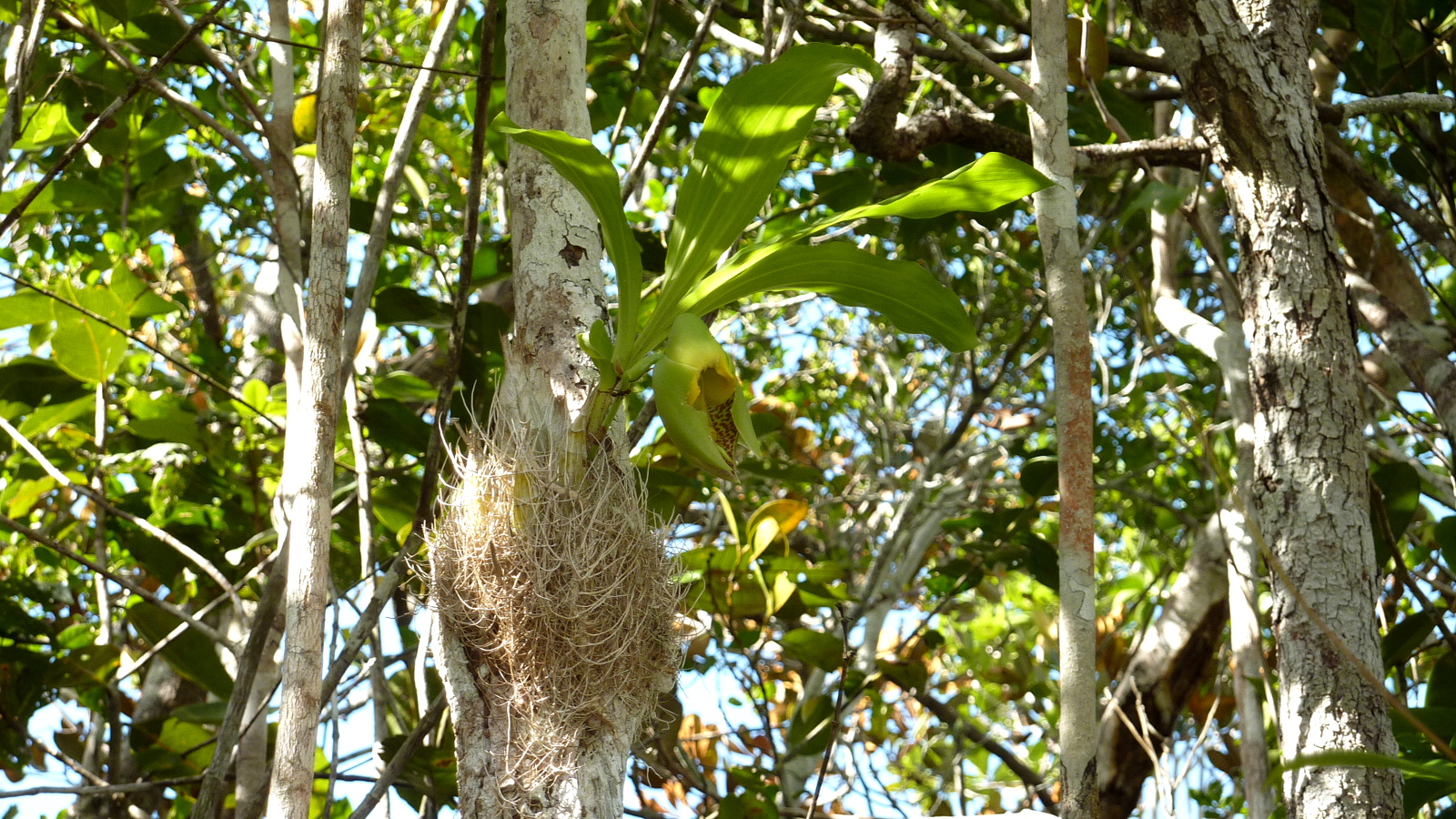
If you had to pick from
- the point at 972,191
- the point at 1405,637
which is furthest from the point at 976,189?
the point at 1405,637

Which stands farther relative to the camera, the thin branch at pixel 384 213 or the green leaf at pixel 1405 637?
the green leaf at pixel 1405 637

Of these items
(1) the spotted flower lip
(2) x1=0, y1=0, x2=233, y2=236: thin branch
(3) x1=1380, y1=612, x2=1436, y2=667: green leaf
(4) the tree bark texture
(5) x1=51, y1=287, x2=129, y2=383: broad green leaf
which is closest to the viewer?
(1) the spotted flower lip

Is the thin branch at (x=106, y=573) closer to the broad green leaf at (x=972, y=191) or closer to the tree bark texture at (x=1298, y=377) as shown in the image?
the broad green leaf at (x=972, y=191)

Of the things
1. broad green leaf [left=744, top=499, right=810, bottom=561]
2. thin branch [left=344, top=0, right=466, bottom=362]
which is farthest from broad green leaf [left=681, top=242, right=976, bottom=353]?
broad green leaf [left=744, top=499, right=810, bottom=561]

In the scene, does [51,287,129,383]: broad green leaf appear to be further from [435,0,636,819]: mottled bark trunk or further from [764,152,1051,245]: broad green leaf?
[764,152,1051,245]: broad green leaf

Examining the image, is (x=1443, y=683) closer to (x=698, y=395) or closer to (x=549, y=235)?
(x=698, y=395)

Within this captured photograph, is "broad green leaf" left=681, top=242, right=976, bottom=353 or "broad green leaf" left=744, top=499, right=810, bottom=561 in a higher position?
"broad green leaf" left=744, top=499, right=810, bottom=561

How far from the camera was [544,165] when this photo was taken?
1232 millimetres

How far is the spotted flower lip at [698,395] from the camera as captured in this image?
1008 millimetres

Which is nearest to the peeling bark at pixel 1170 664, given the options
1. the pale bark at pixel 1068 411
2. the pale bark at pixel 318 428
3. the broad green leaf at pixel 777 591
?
the broad green leaf at pixel 777 591

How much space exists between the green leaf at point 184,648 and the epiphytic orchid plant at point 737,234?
3.86ft

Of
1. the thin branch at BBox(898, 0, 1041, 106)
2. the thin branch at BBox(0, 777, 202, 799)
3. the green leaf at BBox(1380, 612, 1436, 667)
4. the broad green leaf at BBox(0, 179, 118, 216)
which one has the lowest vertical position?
the thin branch at BBox(0, 777, 202, 799)

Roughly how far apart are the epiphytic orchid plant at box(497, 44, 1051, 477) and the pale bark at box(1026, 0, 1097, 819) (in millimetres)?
164

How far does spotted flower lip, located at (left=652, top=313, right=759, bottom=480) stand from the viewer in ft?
3.31
